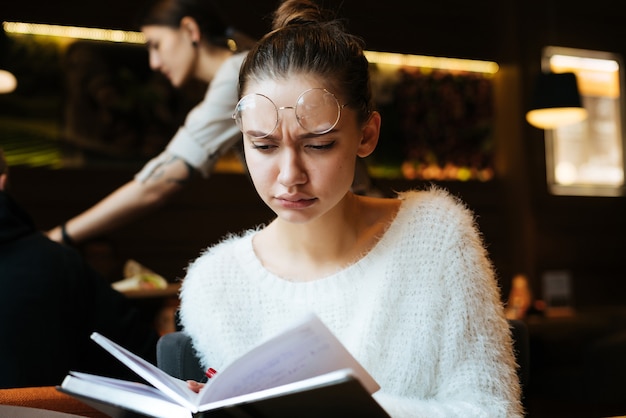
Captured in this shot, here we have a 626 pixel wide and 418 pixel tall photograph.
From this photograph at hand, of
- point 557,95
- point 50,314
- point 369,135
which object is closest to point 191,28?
point 50,314

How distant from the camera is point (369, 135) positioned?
131 centimetres

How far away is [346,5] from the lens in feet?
16.7

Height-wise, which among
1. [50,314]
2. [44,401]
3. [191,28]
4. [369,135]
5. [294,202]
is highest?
[191,28]

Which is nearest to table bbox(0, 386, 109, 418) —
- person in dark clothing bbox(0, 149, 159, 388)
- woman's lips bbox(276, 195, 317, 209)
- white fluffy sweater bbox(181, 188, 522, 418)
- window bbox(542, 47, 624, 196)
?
white fluffy sweater bbox(181, 188, 522, 418)

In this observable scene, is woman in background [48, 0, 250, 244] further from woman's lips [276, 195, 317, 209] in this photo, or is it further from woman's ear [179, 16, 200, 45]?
woman's lips [276, 195, 317, 209]

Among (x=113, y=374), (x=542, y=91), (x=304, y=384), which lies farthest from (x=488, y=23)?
(x=304, y=384)

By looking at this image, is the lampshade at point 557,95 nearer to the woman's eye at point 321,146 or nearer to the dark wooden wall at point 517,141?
the dark wooden wall at point 517,141

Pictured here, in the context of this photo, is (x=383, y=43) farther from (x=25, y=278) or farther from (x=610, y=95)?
(x=25, y=278)

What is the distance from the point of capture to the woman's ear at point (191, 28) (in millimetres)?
2852

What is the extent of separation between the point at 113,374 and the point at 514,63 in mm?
4626

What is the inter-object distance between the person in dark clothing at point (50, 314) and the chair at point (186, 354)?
0.58 meters

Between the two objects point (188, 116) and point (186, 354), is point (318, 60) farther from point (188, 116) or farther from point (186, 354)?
point (188, 116)

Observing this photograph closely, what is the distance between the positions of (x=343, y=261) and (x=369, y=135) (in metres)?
0.24

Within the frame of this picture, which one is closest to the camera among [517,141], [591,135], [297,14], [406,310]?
[406,310]
